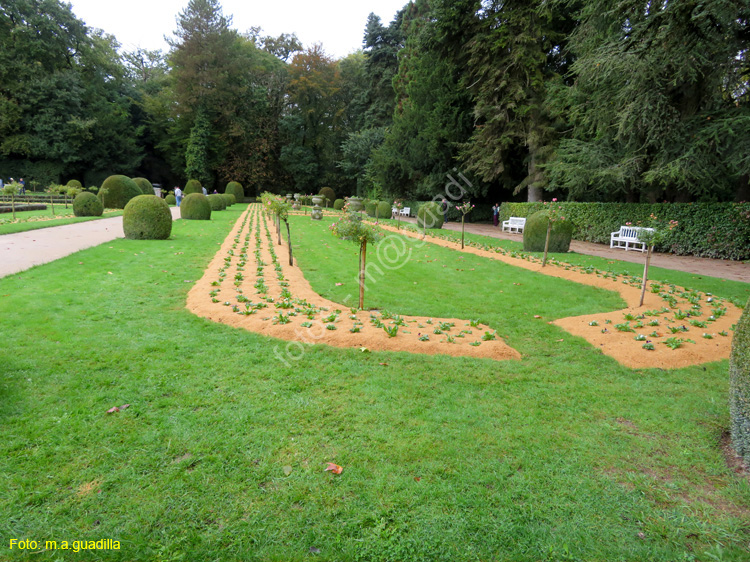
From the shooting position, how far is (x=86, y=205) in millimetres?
17516

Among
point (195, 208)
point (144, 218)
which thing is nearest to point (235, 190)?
point (195, 208)

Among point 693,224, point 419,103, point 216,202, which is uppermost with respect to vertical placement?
point 419,103

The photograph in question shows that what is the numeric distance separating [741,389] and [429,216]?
58.7 feet

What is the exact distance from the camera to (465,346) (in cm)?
458

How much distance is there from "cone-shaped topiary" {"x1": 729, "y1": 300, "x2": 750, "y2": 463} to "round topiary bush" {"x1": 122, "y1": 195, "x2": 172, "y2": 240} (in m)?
12.5

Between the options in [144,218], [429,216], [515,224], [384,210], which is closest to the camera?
[144,218]

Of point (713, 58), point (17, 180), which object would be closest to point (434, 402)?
point (713, 58)

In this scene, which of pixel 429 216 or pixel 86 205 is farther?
pixel 429 216

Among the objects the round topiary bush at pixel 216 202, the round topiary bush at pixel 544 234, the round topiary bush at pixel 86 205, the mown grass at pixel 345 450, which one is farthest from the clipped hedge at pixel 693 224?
the round topiary bush at pixel 216 202

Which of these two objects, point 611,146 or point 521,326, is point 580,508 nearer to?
Result: point 521,326

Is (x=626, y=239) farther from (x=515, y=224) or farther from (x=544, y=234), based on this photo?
(x=515, y=224)

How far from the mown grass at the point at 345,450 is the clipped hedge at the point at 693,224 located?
9.51 meters

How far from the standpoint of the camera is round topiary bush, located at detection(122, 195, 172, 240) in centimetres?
1134

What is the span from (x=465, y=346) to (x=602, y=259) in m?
8.77
